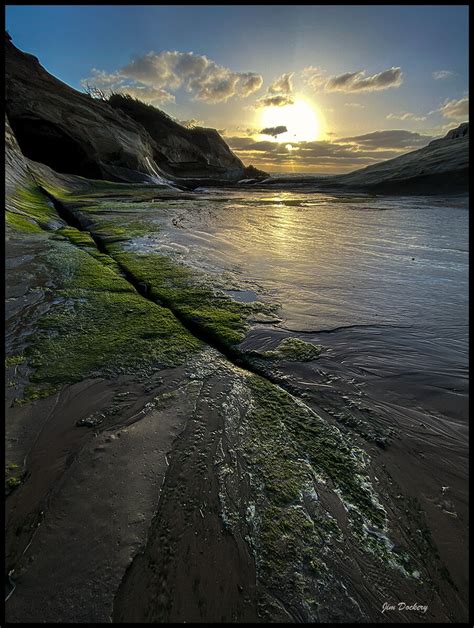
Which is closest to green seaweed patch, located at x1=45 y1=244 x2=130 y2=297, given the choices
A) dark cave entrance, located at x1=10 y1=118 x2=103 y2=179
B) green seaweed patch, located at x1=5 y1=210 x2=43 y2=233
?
green seaweed patch, located at x1=5 y1=210 x2=43 y2=233

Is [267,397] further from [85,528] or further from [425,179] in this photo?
[425,179]

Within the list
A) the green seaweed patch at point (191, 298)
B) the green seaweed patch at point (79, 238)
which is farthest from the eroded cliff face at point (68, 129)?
the green seaweed patch at point (191, 298)

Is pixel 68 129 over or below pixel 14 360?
over

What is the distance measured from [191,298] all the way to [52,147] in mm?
34253

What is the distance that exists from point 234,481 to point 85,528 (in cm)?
81

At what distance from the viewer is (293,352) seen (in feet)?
11.2

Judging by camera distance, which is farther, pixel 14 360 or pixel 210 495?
pixel 14 360

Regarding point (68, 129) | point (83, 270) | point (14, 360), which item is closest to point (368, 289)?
point (83, 270)

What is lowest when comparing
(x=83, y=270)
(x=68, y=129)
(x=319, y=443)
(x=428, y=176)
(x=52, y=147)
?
(x=319, y=443)

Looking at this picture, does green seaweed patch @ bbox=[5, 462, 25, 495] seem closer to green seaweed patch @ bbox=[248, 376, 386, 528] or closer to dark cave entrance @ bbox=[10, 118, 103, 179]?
green seaweed patch @ bbox=[248, 376, 386, 528]

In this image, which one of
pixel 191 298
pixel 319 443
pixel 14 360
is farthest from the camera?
pixel 191 298

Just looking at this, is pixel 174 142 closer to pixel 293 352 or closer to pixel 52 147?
pixel 52 147

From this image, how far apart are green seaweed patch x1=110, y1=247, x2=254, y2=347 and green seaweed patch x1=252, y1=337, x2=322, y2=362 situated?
1.41 feet

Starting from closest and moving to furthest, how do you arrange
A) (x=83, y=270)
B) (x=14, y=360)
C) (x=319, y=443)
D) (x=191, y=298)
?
(x=319, y=443), (x=14, y=360), (x=191, y=298), (x=83, y=270)
